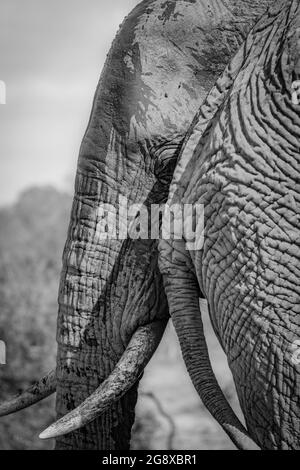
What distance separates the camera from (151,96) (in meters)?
2.43

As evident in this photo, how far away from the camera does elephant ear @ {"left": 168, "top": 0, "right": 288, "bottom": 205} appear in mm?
2207

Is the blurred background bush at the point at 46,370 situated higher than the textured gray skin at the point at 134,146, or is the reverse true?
the textured gray skin at the point at 134,146

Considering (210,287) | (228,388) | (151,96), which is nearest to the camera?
(210,287)

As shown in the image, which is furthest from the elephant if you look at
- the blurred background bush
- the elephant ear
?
the blurred background bush

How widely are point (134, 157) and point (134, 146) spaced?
0.03 meters

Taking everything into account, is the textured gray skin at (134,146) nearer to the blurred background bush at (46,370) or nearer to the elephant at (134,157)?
the elephant at (134,157)

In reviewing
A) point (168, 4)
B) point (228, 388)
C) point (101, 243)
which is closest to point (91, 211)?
point (101, 243)

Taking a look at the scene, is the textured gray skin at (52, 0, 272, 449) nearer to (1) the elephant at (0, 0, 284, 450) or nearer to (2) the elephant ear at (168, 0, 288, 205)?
(1) the elephant at (0, 0, 284, 450)

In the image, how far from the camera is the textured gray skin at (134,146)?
2.45m

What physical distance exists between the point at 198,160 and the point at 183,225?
0.14 m

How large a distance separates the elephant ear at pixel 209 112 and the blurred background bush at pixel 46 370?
277 cm

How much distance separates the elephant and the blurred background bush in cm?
237

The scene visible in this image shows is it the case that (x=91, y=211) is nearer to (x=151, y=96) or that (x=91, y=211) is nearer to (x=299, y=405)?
(x=151, y=96)

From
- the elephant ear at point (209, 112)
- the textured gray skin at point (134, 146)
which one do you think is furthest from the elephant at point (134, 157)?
the elephant ear at point (209, 112)
